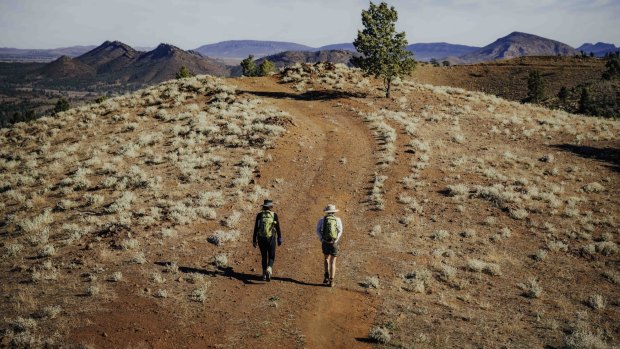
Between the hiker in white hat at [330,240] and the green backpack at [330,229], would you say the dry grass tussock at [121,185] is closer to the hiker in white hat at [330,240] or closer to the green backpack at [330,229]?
the hiker in white hat at [330,240]

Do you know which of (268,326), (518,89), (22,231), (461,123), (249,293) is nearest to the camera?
(268,326)

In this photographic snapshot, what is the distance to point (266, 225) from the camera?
36.8ft

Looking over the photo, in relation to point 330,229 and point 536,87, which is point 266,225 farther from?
point 536,87

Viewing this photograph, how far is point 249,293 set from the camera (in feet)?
35.4

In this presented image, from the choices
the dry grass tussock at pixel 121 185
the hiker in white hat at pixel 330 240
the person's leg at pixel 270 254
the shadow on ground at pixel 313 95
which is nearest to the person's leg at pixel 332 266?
the hiker in white hat at pixel 330 240

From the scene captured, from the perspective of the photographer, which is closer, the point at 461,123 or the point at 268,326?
the point at 268,326

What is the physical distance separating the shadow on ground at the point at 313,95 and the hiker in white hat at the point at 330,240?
77.9 ft

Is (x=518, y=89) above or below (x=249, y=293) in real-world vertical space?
above

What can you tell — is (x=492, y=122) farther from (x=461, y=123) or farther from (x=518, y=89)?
(x=518, y=89)

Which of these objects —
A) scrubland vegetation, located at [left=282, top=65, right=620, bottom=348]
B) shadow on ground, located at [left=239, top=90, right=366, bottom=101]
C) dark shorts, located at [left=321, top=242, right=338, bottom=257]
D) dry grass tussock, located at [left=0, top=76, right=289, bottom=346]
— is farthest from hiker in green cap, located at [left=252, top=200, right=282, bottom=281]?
shadow on ground, located at [left=239, top=90, right=366, bottom=101]

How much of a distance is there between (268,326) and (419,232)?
300 inches

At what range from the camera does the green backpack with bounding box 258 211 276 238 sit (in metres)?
11.2

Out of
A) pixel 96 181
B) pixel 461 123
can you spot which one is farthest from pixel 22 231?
pixel 461 123

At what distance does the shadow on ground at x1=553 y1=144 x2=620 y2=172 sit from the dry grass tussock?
18270mm
